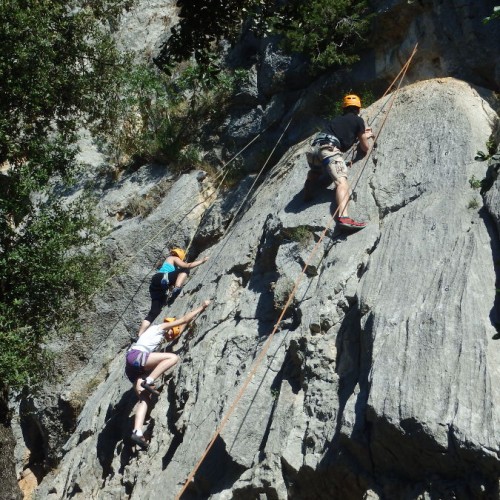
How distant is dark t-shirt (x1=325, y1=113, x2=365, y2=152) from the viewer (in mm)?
11844

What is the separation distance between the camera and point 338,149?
1167 cm

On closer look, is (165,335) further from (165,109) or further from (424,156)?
(165,109)

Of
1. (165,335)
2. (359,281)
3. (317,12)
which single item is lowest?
(165,335)

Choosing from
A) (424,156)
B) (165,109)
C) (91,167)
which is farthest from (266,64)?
(424,156)

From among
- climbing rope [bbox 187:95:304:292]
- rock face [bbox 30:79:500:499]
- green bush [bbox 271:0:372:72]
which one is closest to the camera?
rock face [bbox 30:79:500:499]

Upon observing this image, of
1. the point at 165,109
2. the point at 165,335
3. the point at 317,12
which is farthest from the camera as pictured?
the point at 165,109

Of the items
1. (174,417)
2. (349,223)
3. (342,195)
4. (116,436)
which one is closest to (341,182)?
(342,195)

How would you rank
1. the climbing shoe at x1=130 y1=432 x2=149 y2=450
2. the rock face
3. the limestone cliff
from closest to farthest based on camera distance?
the rock face, the limestone cliff, the climbing shoe at x1=130 y1=432 x2=149 y2=450

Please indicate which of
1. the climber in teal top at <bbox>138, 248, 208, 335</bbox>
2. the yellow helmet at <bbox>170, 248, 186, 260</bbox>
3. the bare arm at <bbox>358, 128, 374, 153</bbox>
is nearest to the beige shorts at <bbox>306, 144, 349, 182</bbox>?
the bare arm at <bbox>358, 128, 374, 153</bbox>

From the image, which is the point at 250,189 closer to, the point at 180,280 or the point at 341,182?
the point at 180,280

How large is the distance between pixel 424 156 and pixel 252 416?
442cm

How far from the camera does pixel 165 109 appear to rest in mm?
18094

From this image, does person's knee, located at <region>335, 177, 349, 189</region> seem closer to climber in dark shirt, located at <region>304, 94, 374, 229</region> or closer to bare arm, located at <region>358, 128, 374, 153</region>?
climber in dark shirt, located at <region>304, 94, 374, 229</region>

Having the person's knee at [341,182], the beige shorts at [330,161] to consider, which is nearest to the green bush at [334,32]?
the beige shorts at [330,161]
